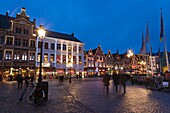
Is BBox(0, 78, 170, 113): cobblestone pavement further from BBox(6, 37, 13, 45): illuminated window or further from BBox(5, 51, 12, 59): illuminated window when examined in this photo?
BBox(6, 37, 13, 45): illuminated window

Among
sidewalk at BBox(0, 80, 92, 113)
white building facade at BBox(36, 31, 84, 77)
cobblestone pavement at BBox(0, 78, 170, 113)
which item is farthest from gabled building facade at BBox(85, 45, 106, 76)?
sidewalk at BBox(0, 80, 92, 113)

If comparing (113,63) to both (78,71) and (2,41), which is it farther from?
(2,41)

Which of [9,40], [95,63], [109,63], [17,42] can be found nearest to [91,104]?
[9,40]

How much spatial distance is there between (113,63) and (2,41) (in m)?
47.9

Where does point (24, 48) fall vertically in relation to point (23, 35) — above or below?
below

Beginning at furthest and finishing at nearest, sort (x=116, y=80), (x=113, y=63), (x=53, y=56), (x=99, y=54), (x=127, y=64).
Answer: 1. (x=127, y=64)
2. (x=113, y=63)
3. (x=99, y=54)
4. (x=53, y=56)
5. (x=116, y=80)

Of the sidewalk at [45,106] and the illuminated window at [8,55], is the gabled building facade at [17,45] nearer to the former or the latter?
the illuminated window at [8,55]

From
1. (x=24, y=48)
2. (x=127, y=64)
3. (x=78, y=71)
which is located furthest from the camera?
(x=127, y=64)

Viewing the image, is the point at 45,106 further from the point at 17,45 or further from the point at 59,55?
the point at 59,55

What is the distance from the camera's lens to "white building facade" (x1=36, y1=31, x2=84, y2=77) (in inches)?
1732

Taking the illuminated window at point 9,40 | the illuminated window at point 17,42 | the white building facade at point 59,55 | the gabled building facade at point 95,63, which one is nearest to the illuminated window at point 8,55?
the illuminated window at point 9,40

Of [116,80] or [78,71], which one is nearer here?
[116,80]

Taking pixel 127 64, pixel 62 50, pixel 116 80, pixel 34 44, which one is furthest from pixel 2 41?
pixel 127 64

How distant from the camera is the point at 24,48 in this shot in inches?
1555
